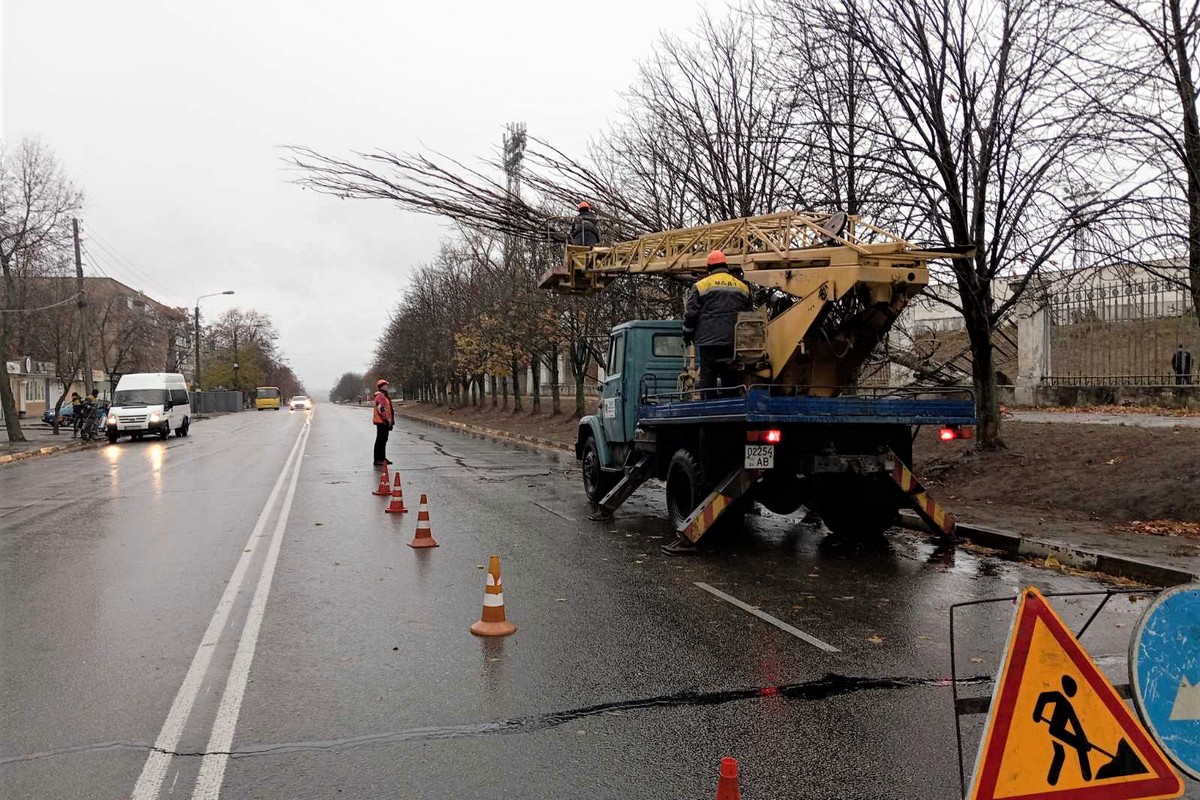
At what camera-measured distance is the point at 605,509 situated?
10.9m

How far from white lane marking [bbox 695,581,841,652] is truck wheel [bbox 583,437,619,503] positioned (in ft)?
16.1

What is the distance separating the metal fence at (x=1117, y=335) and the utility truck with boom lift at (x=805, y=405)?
329 inches

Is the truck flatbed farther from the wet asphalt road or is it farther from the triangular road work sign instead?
the triangular road work sign

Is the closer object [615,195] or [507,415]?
[615,195]

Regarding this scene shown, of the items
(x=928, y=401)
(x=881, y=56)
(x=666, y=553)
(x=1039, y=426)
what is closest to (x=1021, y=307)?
(x=1039, y=426)

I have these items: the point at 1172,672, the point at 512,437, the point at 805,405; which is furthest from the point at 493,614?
the point at 512,437

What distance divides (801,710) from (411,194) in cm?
885

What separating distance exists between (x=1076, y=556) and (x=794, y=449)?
283cm

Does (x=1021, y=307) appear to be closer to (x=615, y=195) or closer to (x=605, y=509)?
(x=615, y=195)

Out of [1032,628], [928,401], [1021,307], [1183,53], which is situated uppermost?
[1183,53]

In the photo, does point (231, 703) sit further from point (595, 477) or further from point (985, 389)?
point (985, 389)

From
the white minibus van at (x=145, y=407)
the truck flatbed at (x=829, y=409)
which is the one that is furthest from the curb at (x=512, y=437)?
the truck flatbed at (x=829, y=409)

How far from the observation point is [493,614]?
5.84 meters

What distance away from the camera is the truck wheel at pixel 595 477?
12.2 metres
